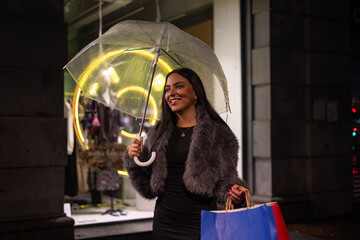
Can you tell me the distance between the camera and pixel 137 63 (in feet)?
12.6

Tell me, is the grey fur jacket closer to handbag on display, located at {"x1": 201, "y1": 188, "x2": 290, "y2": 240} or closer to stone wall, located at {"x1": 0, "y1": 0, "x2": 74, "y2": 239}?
handbag on display, located at {"x1": 201, "y1": 188, "x2": 290, "y2": 240}

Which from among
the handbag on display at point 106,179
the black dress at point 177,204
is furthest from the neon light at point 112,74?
the handbag on display at point 106,179

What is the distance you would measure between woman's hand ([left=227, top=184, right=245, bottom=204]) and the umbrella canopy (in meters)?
0.88

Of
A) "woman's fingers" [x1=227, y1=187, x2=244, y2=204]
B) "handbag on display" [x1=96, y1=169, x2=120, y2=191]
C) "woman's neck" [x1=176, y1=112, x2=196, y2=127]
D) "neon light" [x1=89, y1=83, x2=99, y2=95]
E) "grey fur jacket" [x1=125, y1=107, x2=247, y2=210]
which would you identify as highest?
"neon light" [x1=89, y1=83, x2=99, y2=95]

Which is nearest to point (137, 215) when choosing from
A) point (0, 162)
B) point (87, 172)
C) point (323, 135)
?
point (87, 172)

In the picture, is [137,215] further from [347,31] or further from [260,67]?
[347,31]

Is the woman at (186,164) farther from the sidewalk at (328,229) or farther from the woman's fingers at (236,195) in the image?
the sidewalk at (328,229)

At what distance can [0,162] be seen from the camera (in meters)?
5.27

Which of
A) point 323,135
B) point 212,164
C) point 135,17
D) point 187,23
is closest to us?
point 212,164

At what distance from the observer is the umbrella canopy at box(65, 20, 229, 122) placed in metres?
3.33

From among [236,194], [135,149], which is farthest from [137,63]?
[236,194]

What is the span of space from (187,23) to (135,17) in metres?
0.87

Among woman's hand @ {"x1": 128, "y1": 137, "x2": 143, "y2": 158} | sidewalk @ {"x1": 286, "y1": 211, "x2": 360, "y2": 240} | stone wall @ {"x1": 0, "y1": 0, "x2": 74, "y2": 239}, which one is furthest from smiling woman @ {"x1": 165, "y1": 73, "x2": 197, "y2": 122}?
sidewalk @ {"x1": 286, "y1": 211, "x2": 360, "y2": 240}

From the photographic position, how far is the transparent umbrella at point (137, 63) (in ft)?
10.9
